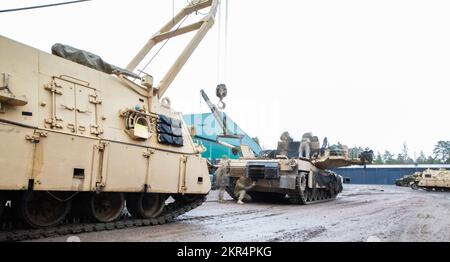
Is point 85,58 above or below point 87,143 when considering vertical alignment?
above

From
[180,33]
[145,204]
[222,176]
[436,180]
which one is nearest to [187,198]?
[145,204]

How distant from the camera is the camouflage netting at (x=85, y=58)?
22.7 feet

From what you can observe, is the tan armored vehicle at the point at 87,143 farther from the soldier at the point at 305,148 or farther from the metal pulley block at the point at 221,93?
the soldier at the point at 305,148

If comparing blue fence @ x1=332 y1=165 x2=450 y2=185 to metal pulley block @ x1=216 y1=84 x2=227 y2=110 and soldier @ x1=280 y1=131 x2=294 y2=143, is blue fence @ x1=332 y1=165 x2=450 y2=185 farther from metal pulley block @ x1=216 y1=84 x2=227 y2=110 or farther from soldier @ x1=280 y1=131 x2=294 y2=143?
metal pulley block @ x1=216 y1=84 x2=227 y2=110

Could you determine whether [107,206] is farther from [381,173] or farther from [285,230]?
[381,173]

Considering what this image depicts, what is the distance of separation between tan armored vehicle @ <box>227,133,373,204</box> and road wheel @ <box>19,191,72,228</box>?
8489 millimetres

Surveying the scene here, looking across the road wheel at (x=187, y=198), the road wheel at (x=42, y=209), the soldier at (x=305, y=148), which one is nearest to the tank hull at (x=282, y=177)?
the soldier at (x=305, y=148)

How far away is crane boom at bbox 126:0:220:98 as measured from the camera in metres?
8.81

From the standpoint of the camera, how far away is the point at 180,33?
1049 cm

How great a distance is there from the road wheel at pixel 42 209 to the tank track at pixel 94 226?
0.18 m

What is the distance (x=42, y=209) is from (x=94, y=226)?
839mm

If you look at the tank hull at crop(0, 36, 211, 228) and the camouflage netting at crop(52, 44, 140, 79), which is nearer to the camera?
the tank hull at crop(0, 36, 211, 228)

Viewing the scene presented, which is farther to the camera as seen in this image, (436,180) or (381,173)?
(381,173)

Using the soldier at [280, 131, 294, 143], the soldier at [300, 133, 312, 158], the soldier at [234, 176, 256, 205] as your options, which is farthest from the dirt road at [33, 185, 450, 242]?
the soldier at [280, 131, 294, 143]
